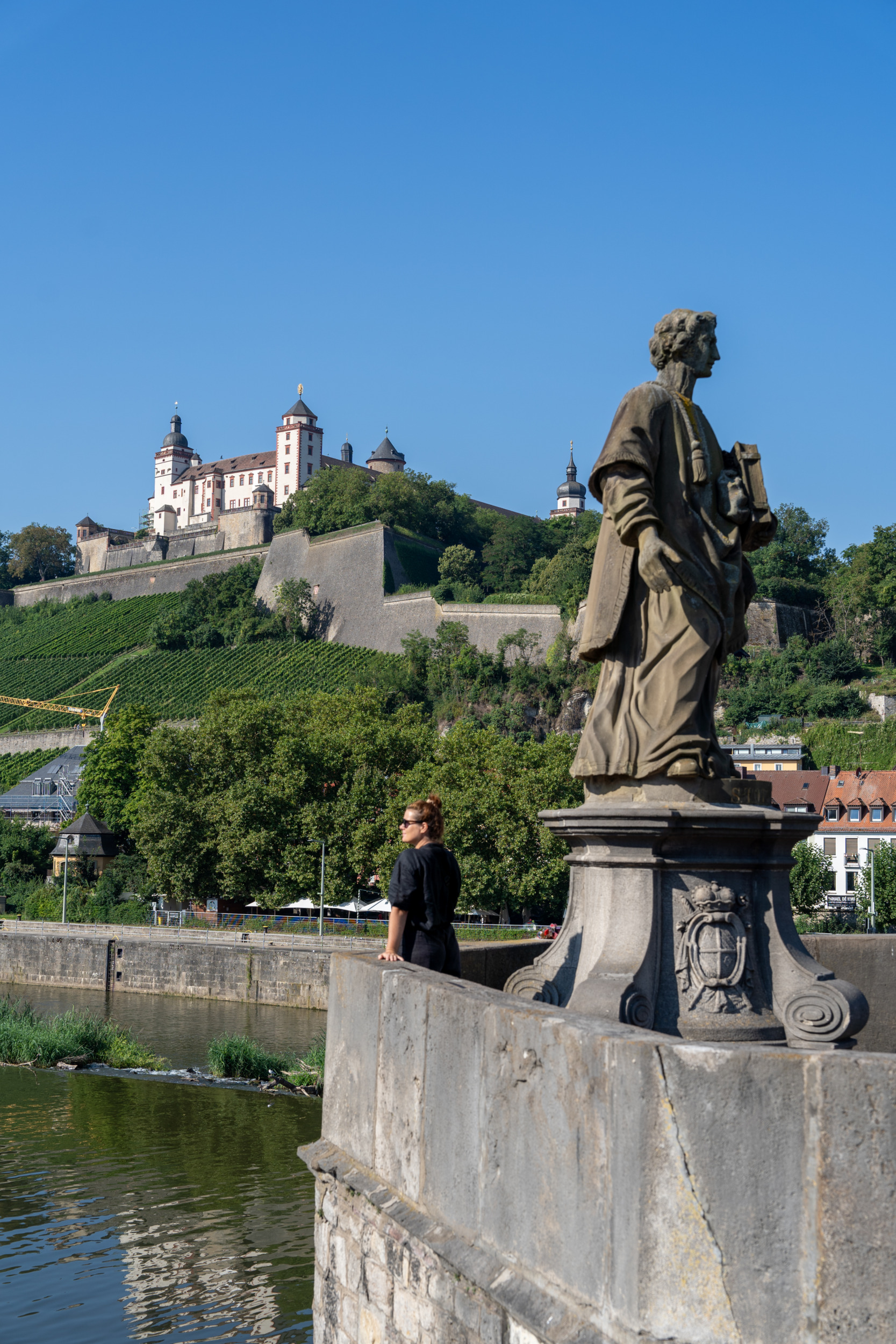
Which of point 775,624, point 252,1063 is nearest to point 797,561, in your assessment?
point 775,624

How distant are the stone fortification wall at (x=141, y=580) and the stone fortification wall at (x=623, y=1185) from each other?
92.5 m

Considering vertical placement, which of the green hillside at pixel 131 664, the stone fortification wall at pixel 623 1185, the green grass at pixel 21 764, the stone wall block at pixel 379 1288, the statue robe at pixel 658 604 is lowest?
the stone wall block at pixel 379 1288

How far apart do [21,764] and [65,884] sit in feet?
114

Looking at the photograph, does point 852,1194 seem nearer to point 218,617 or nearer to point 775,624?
point 775,624

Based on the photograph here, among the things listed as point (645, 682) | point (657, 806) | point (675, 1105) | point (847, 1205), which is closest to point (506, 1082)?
point (675, 1105)

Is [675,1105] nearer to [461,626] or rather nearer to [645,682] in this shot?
[645,682]

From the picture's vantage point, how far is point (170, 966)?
36.8m

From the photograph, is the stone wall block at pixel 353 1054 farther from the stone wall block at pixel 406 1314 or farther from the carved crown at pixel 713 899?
the carved crown at pixel 713 899

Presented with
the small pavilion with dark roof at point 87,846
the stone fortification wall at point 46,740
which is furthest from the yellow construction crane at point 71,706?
the small pavilion with dark roof at point 87,846

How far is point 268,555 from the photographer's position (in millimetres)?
92625

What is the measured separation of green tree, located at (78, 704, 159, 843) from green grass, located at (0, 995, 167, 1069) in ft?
99.6

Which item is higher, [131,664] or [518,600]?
[518,600]

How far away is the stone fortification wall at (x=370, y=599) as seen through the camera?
72.4 metres

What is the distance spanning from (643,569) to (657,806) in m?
0.99
